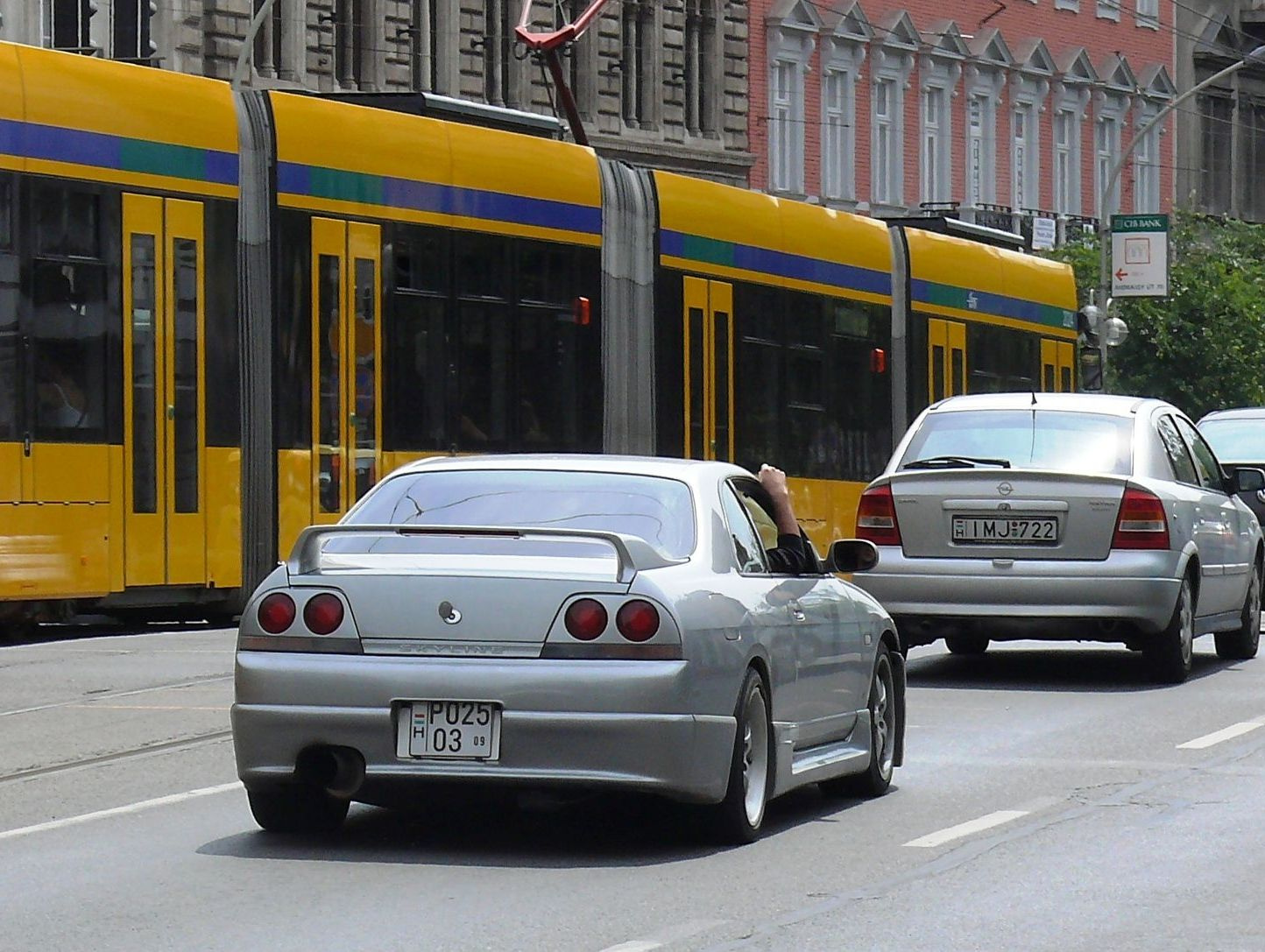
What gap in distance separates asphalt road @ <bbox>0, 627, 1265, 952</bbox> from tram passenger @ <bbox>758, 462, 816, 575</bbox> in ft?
2.85

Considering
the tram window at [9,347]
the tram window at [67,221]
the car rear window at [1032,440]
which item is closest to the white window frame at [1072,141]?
the tram window at [67,221]

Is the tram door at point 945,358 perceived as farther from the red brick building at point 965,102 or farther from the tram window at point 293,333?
the red brick building at point 965,102

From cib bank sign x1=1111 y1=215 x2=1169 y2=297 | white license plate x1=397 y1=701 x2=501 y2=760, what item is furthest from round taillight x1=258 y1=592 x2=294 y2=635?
cib bank sign x1=1111 y1=215 x2=1169 y2=297

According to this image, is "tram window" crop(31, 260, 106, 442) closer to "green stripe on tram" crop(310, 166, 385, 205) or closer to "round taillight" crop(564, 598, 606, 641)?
"green stripe on tram" crop(310, 166, 385, 205)

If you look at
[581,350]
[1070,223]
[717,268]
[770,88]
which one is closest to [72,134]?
[581,350]

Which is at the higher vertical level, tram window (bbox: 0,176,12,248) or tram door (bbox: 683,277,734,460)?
tram window (bbox: 0,176,12,248)

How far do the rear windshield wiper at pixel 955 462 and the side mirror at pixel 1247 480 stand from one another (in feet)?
7.50

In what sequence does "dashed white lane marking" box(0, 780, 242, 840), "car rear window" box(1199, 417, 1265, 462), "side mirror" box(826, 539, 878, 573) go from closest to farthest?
"dashed white lane marking" box(0, 780, 242, 840)
"side mirror" box(826, 539, 878, 573)
"car rear window" box(1199, 417, 1265, 462)

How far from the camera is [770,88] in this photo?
56.5 m

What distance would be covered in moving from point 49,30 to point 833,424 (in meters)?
15.7

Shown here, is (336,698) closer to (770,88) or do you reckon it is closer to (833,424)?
(833,424)

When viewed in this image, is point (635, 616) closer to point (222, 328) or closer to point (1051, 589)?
point (1051, 589)

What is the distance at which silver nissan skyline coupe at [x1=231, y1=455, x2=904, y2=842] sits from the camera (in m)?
9.29

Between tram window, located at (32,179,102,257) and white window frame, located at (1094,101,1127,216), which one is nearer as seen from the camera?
tram window, located at (32,179,102,257)
